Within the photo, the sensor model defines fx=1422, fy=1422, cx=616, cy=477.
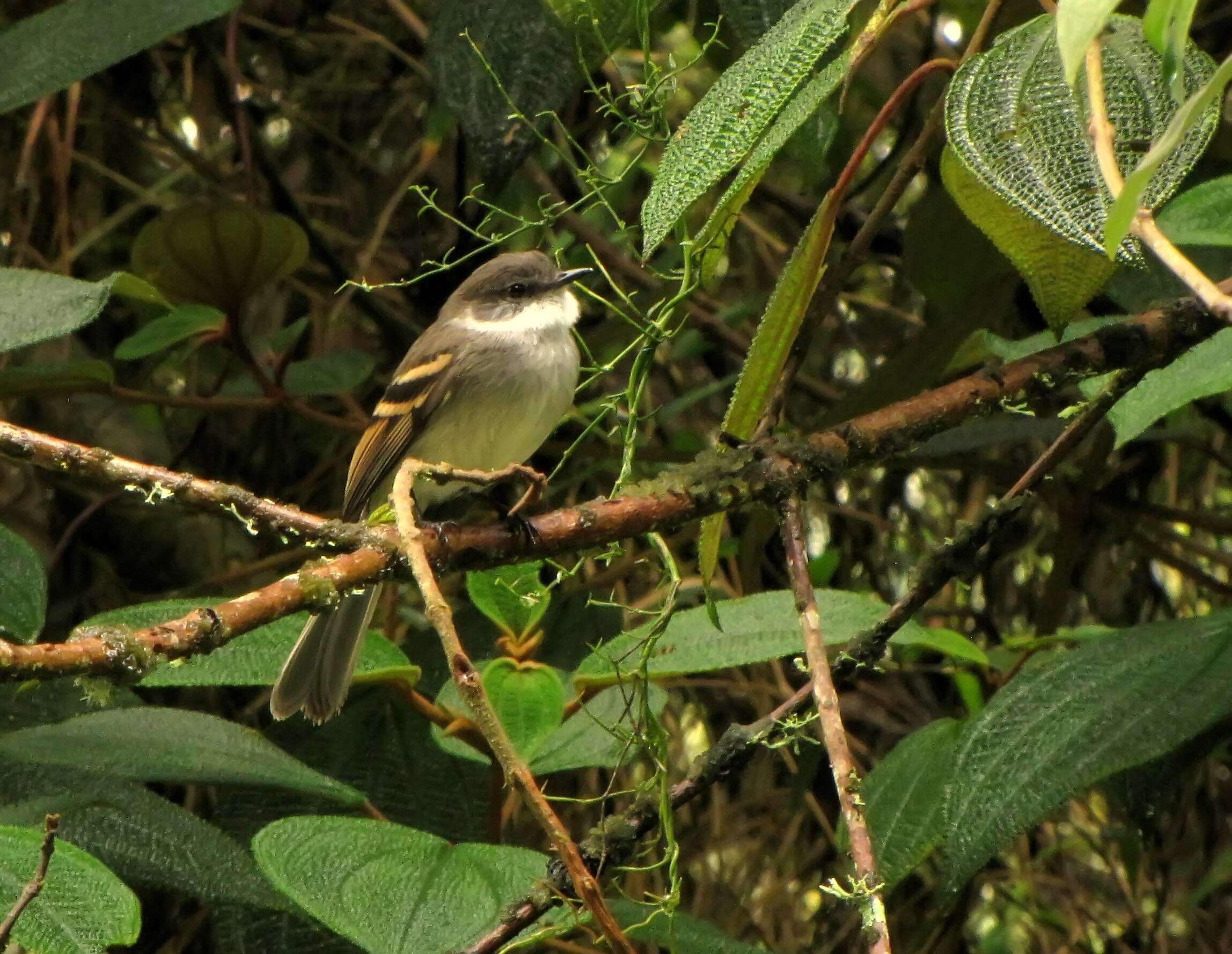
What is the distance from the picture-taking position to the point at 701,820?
13.1 ft

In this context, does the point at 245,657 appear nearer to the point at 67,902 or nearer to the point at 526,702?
the point at 526,702

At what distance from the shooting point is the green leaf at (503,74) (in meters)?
2.62

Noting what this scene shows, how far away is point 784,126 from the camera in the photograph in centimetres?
156

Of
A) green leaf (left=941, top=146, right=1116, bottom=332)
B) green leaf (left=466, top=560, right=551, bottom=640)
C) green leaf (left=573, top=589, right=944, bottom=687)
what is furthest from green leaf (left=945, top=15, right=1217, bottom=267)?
green leaf (left=466, top=560, right=551, bottom=640)

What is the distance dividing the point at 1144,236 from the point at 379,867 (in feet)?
4.17

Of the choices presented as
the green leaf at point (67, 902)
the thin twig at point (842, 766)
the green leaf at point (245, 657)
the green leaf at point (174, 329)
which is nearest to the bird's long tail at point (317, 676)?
the green leaf at point (245, 657)

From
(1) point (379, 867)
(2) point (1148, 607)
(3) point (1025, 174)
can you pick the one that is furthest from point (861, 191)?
(1) point (379, 867)

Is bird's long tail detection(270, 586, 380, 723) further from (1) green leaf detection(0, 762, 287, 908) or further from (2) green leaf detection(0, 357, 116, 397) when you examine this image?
(2) green leaf detection(0, 357, 116, 397)

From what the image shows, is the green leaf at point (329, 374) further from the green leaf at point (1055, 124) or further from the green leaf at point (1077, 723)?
the green leaf at point (1055, 124)

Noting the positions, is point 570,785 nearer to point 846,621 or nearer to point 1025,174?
point 846,621

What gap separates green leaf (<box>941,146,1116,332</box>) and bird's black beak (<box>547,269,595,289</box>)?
129cm

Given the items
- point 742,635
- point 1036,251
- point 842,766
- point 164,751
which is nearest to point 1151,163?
point 842,766

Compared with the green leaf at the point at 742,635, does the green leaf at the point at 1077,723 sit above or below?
below

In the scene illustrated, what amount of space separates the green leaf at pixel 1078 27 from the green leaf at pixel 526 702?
1543 mm
